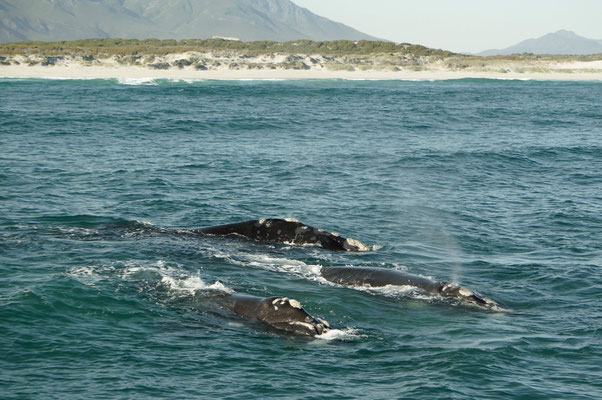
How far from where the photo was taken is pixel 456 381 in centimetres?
1125

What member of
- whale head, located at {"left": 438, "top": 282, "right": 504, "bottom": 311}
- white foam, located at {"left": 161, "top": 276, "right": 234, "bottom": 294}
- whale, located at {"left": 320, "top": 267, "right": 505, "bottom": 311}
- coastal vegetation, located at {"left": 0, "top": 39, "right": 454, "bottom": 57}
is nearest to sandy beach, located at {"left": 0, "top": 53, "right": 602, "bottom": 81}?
coastal vegetation, located at {"left": 0, "top": 39, "right": 454, "bottom": 57}

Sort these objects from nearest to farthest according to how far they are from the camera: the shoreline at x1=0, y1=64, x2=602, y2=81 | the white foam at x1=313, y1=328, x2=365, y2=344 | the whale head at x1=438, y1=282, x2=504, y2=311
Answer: the white foam at x1=313, y1=328, x2=365, y2=344 < the whale head at x1=438, y1=282, x2=504, y2=311 < the shoreline at x1=0, y1=64, x2=602, y2=81

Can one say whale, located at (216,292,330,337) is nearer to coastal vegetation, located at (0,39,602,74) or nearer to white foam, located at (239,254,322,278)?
white foam, located at (239,254,322,278)

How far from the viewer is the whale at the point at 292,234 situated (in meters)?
18.8

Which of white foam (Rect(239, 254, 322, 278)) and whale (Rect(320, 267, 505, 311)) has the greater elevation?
whale (Rect(320, 267, 505, 311))

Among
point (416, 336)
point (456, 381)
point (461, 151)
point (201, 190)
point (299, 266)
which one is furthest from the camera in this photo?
point (461, 151)

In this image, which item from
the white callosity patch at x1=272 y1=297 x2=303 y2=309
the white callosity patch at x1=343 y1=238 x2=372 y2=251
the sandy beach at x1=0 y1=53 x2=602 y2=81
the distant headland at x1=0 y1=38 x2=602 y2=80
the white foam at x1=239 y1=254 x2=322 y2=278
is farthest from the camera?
the distant headland at x1=0 y1=38 x2=602 y2=80

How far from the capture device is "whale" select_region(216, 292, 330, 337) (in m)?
12.8

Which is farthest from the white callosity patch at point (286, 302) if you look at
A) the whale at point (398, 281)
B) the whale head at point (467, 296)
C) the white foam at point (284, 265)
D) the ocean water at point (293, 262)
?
the whale head at point (467, 296)

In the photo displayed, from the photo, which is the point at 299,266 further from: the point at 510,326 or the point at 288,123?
the point at 288,123

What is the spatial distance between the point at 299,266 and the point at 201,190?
10.1 meters

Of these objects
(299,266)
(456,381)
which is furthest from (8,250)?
(456,381)

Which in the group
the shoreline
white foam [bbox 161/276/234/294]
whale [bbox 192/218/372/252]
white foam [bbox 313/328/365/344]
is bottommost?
white foam [bbox 313/328/365/344]

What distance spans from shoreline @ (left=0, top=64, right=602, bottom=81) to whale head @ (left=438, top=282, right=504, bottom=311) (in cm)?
8711
